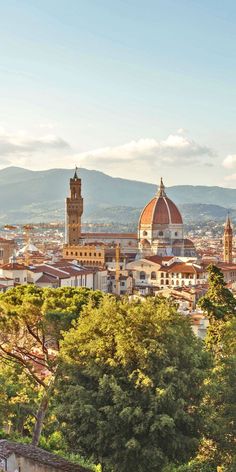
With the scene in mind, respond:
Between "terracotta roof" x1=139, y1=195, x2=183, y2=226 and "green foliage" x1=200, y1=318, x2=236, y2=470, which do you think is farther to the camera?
"terracotta roof" x1=139, y1=195, x2=183, y2=226

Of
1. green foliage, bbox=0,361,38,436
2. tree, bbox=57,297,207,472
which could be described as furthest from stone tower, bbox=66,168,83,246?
tree, bbox=57,297,207,472

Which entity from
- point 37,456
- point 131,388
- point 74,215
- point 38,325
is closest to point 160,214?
point 74,215

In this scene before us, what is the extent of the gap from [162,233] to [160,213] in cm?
280

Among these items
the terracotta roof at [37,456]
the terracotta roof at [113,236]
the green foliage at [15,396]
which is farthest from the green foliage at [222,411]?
the terracotta roof at [113,236]

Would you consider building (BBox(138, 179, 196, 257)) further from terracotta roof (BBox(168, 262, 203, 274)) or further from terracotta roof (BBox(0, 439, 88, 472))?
terracotta roof (BBox(0, 439, 88, 472))

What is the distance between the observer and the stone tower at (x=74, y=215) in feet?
324

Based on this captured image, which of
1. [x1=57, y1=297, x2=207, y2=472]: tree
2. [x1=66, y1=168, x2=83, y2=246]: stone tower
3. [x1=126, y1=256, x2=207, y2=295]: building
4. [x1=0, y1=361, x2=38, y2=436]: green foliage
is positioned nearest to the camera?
[x1=57, y1=297, x2=207, y2=472]: tree

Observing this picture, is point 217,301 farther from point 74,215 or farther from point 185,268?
point 74,215

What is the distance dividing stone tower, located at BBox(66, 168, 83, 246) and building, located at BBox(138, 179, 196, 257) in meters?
8.53

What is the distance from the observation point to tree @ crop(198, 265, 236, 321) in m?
22.5

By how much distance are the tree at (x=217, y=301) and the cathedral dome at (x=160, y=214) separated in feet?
240

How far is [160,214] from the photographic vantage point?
97.6 m

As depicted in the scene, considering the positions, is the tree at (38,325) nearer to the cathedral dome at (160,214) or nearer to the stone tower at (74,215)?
the stone tower at (74,215)

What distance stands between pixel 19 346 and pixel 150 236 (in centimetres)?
7889
